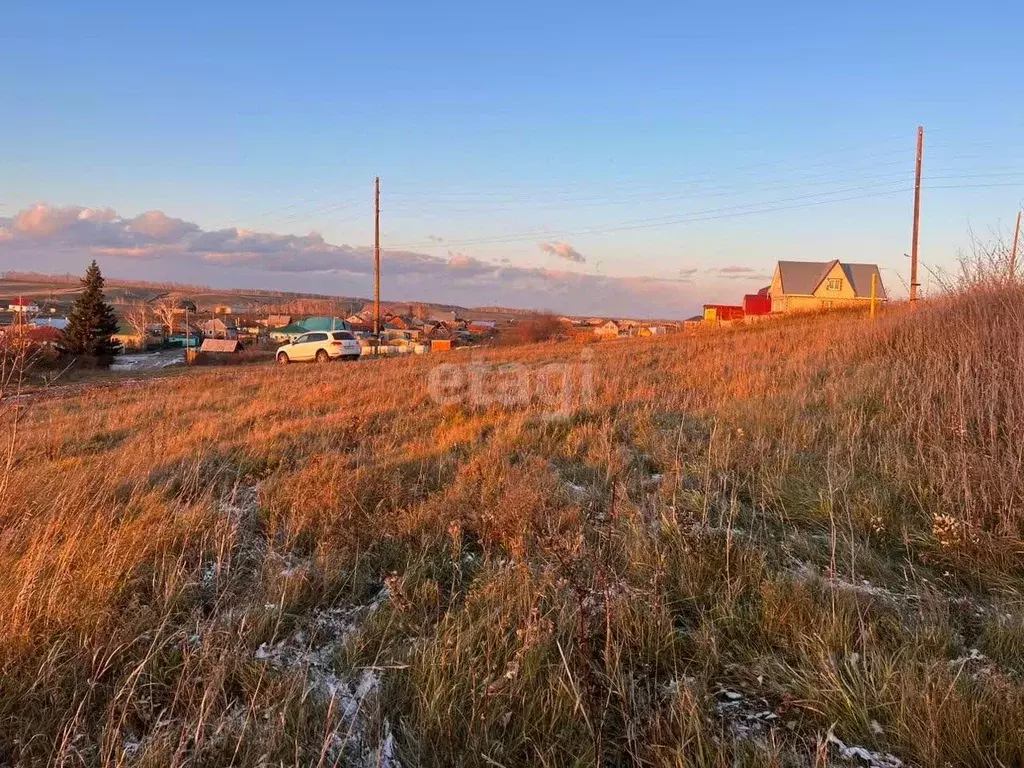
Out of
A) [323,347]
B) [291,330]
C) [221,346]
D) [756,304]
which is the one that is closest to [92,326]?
[221,346]

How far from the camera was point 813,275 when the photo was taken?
161 ft

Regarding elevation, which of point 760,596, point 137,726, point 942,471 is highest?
A: point 942,471

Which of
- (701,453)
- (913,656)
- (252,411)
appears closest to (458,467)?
(701,453)

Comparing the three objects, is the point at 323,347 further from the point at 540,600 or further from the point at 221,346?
the point at 540,600

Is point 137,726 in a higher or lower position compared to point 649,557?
lower

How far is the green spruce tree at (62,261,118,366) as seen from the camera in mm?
35125

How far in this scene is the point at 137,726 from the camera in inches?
70.4

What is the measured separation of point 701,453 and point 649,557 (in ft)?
7.28

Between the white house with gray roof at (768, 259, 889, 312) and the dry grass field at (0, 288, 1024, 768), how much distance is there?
4746cm

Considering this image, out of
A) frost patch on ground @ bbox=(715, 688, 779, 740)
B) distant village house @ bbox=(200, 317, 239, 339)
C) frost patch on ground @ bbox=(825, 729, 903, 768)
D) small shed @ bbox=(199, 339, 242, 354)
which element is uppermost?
distant village house @ bbox=(200, 317, 239, 339)

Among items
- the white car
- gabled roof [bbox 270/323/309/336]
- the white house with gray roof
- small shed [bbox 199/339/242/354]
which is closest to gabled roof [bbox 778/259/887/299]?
the white house with gray roof

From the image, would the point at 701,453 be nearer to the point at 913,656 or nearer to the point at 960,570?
the point at 960,570

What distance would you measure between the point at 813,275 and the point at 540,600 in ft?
182

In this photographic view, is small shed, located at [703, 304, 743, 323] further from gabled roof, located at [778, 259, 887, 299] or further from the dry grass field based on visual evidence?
the dry grass field
